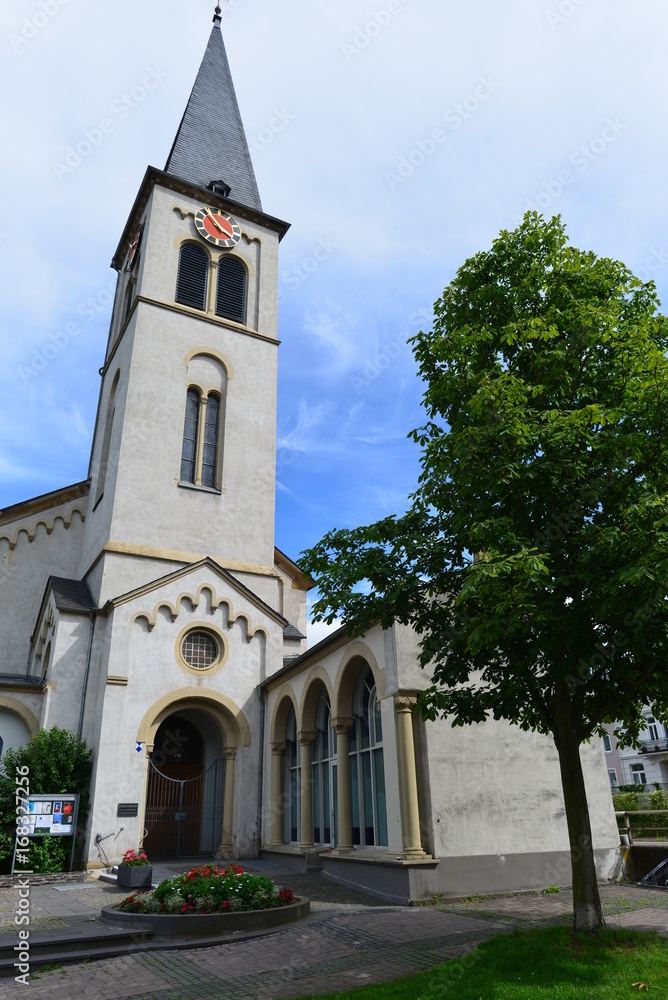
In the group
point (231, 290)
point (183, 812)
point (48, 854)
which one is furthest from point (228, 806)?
point (231, 290)

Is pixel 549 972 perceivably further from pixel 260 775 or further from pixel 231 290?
pixel 231 290

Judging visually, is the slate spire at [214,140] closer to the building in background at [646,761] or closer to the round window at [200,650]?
the round window at [200,650]

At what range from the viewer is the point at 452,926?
10.3 metres

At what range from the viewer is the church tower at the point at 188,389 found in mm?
23719

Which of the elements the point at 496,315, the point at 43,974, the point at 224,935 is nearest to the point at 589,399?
the point at 496,315

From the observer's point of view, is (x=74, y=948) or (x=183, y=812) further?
(x=183, y=812)

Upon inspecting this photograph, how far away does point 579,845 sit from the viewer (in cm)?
862

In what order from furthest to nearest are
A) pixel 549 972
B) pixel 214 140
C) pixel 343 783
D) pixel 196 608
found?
pixel 214 140, pixel 196 608, pixel 343 783, pixel 549 972

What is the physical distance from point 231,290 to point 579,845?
83.6 ft

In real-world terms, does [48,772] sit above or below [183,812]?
above

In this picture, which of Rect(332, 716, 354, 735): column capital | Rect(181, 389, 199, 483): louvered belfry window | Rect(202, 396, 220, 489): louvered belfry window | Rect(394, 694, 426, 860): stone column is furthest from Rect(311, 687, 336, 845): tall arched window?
Rect(181, 389, 199, 483): louvered belfry window

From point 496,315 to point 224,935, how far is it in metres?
9.72

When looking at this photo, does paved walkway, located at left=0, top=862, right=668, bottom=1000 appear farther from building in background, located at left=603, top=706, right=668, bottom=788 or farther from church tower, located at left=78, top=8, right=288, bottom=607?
building in background, located at left=603, top=706, right=668, bottom=788

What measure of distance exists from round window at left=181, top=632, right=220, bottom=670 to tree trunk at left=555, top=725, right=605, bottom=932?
14.3 metres
